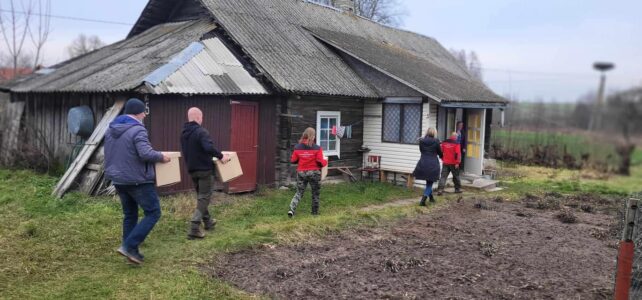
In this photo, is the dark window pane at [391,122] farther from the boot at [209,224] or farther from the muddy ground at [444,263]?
the boot at [209,224]

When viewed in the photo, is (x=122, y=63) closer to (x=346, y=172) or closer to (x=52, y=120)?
(x=52, y=120)

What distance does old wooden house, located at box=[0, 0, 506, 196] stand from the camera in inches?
419

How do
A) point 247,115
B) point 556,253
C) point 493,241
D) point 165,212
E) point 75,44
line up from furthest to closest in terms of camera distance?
point 75,44, point 247,115, point 165,212, point 493,241, point 556,253

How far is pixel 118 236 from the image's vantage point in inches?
290

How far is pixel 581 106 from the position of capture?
1371 mm

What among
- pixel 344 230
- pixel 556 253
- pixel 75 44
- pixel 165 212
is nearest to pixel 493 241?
pixel 556 253

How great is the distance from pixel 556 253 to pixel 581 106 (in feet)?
22.0

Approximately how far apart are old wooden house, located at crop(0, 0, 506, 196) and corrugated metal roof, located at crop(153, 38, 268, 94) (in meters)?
0.03

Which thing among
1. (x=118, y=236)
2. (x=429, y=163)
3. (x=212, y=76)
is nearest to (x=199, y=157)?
(x=118, y=236)

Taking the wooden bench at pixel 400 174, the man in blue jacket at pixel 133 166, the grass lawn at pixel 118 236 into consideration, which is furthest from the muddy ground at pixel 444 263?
the wooden bench at pixel 400 174

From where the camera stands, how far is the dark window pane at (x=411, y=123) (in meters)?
13.5

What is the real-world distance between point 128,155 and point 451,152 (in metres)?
8.46

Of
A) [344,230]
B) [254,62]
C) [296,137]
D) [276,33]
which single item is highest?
[276,33]

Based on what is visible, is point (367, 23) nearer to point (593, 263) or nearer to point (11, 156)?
point (11, 156)
